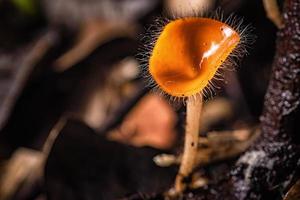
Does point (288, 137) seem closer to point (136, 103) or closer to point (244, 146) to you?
point (244, 146)

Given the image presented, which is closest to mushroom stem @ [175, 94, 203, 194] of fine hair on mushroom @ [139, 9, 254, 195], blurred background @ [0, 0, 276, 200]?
fine hair on mushroom @ [139, 9, 254, 195]

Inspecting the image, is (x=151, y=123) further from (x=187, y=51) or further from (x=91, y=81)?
(x=187, y=51)

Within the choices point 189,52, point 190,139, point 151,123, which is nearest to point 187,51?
point 189,52

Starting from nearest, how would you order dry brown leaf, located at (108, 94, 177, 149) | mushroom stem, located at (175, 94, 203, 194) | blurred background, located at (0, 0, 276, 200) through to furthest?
1. mushroom stem, located at (175, 94, 203, 194)
2. blurred background, located at (0, 0, 276, 200)
3. dry brown leaf, located at (108, 94, 177, 149)

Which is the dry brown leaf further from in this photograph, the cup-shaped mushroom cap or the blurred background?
the cup-shaped mushroom cap

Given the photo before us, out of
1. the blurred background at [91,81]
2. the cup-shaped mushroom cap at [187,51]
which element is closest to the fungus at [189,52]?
the cup-shaped mushroom cap at [187,51]

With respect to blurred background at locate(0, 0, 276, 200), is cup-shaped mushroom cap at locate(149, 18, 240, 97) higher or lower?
higher

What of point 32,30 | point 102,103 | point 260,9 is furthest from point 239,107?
point 32,30

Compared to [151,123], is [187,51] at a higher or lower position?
higher
